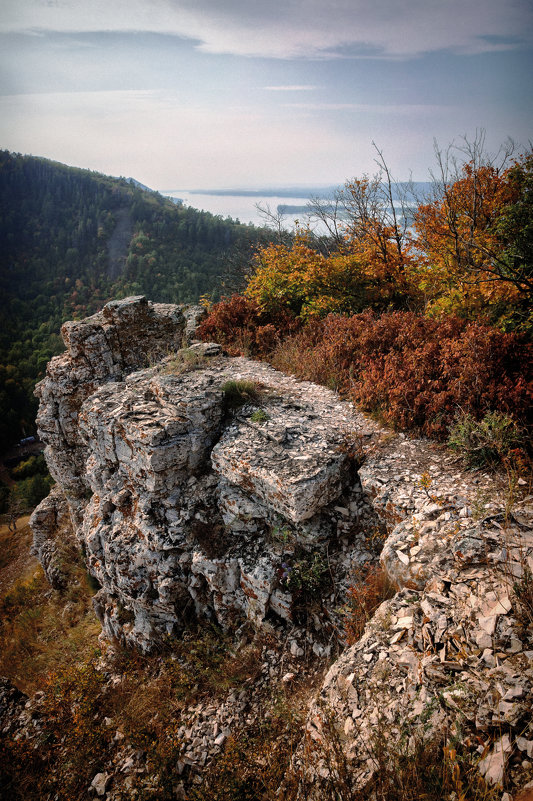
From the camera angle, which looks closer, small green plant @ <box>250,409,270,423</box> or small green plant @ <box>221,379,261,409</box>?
small green plant @ <box>250,409,270,423</box>

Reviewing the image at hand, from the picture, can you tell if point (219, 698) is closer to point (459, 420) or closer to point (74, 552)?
point (459, 420)

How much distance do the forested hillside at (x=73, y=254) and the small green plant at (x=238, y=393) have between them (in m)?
53.6

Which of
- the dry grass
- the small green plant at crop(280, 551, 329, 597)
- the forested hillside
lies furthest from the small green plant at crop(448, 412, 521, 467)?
the forested hillside

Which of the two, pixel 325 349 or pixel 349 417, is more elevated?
pixel 325 349

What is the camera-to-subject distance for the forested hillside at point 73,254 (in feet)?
234

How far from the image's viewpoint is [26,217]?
119375mm

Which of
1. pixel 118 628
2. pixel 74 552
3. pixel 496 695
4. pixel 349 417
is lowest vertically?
pixel 74 552

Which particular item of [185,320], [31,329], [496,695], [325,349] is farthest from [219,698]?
[31,329]

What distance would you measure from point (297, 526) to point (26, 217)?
512 feet

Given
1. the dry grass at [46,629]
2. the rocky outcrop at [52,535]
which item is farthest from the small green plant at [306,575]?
the rocky outcrop at [52,535]

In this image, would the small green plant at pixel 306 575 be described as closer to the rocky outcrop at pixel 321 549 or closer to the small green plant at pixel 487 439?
the rocky outcrop at pixel 321 549

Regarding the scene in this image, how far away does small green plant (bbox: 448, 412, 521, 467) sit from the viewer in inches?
195

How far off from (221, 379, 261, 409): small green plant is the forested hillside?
2112 inches

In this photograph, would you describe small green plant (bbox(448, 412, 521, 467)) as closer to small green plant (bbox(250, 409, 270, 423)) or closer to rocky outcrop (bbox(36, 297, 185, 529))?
small green plant (bbox(250, 409, 270, 423))
